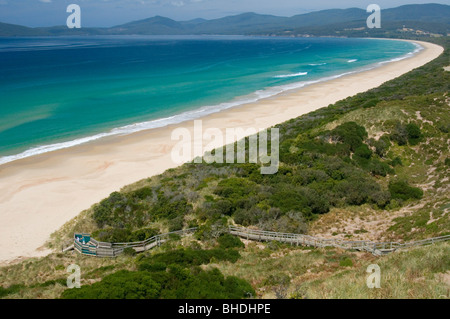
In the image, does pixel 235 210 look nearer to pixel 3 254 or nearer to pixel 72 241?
pixel 72 241

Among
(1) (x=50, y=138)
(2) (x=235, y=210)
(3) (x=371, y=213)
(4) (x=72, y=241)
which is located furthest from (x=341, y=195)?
(1) (x=50, y=138)

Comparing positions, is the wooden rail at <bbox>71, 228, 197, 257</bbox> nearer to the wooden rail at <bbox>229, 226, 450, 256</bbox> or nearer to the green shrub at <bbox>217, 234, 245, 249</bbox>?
the green shrub at <bbox>217, 234, 245, 249</bbox>

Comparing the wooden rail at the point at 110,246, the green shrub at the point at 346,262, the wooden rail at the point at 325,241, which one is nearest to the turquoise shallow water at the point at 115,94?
the wooden rail at the point at 110,246

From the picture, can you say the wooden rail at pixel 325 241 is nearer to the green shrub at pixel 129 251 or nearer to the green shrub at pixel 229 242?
the green shrub at pixel 229 242

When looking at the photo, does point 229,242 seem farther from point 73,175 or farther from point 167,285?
point 73,175

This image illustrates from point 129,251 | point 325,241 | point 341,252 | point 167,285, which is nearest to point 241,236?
point 325,241

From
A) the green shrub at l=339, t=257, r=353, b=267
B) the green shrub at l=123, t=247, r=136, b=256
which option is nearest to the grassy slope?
the green shrub at l=339, t=257, r=353, b=267
